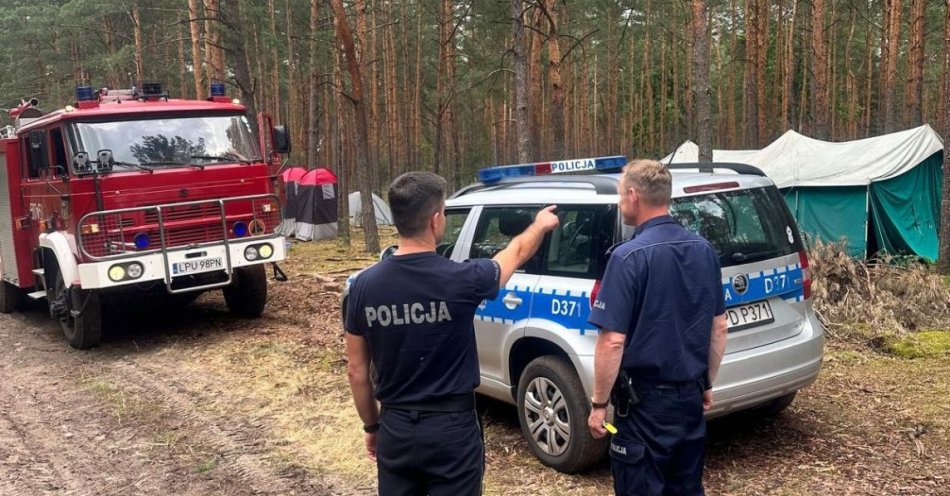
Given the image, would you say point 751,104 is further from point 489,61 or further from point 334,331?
point 334,331

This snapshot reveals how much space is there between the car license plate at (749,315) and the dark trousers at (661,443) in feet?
4.65

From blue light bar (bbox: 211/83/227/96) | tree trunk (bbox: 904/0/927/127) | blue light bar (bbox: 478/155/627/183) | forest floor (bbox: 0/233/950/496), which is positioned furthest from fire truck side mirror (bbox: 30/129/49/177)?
tree trunk (bbox: 904/0/927/127)

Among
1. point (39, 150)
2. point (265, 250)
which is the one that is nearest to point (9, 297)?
point (39, 150)

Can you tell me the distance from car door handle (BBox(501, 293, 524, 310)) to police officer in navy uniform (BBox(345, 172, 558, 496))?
216 centimetres

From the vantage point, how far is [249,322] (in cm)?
979

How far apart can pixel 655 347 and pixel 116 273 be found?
21.6 ft

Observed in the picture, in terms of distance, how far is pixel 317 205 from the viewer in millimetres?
22109

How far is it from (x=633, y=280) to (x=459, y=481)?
106 centimetres

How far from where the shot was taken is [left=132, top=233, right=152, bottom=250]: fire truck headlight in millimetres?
8109

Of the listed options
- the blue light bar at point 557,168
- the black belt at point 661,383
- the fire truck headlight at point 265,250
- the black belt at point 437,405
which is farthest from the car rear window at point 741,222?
the fire truck headlight at point 265,250

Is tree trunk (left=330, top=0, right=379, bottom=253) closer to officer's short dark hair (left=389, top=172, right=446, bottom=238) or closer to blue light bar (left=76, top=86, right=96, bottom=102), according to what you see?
blue light bar (left=76, top=86, right=96, bottom=102)

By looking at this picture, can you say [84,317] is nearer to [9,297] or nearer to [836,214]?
[9,297]

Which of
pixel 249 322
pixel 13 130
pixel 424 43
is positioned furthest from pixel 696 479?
pixel 424 43

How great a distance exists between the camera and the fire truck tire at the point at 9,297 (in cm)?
1147
